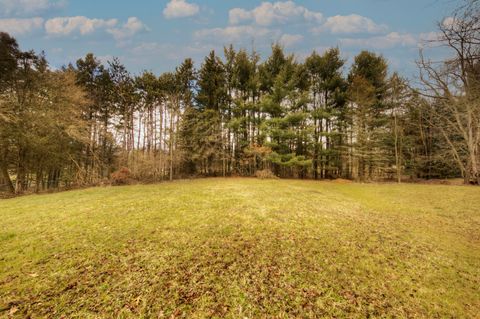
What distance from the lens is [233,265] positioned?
287cm

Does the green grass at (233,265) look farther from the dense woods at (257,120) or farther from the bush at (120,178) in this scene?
the dense woods at (257,120)

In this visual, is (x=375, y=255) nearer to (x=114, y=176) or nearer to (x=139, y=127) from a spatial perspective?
(x=114, y=176)

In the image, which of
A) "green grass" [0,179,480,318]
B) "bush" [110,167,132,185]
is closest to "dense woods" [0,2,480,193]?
"bush" [110,167,132,185]

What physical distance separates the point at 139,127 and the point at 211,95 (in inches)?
286

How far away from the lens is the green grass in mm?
2156

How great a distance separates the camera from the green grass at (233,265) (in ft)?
7.07

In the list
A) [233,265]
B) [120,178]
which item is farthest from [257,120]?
[233,265]

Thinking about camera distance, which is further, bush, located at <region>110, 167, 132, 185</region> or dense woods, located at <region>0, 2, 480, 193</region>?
dense woods, located at <region>0, 2, 480, 193</region>

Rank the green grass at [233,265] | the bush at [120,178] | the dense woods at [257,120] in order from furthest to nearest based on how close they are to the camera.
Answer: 1. the dense woods at [257,120]
2. the bush at [120,178]
3. the green grass at [233,265]

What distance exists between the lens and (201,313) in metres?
2.02

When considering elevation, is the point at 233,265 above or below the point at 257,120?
below

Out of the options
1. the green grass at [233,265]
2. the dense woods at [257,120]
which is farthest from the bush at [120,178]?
the green grass at [233,265]

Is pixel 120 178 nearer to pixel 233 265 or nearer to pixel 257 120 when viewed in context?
pixel 257 120

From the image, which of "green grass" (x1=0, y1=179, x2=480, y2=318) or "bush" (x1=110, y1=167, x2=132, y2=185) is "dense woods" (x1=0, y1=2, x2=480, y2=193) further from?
"green grass" (x1=0, y1=179, x2=480, y2=318)
